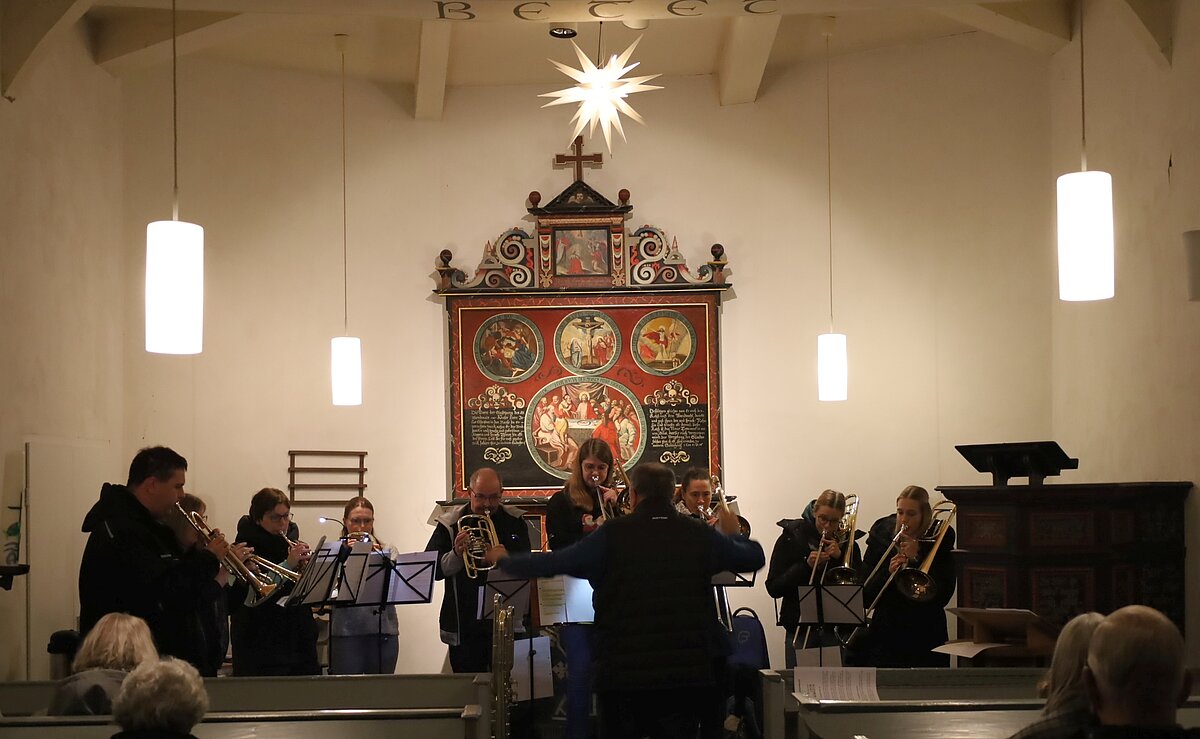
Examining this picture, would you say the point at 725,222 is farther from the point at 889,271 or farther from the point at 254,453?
the point at 254,453

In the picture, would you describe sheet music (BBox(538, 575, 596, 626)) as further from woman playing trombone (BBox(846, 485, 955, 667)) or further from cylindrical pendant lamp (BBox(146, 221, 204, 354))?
cylindrical pendant lamp (BBox(146, 221, 204, 354))

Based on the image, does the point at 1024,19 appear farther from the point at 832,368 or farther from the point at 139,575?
the point at 139,575

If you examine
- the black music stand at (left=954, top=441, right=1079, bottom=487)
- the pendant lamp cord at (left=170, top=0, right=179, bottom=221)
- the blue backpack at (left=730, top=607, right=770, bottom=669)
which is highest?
the pendant lamp cord at (left=170, top=0, right=179, bottom=221)

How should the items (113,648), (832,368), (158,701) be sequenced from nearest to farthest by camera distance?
(158,701) → (113,648) → (832,368)

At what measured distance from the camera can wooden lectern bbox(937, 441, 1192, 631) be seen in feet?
20.6

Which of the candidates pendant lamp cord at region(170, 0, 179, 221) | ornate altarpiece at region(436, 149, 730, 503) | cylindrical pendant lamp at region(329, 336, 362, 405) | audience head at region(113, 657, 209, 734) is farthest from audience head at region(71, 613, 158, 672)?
ornate altarpiece at region(436, 149, 730, 503)

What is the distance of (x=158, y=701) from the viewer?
9.89 feet

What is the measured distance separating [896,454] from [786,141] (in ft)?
7.55

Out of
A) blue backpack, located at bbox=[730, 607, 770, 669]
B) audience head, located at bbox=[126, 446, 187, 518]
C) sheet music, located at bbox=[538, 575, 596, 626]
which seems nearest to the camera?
audience head, located at bbox=[126, 446, 187, 518]

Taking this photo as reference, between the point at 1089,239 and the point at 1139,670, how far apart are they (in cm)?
353

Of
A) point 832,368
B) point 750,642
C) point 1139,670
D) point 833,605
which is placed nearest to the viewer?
point 1139,670

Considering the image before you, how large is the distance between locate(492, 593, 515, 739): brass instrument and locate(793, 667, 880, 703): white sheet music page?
130cm

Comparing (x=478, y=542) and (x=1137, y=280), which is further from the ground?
(x=1137, y=280)

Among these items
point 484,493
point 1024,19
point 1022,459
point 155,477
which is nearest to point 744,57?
point 1024,19
